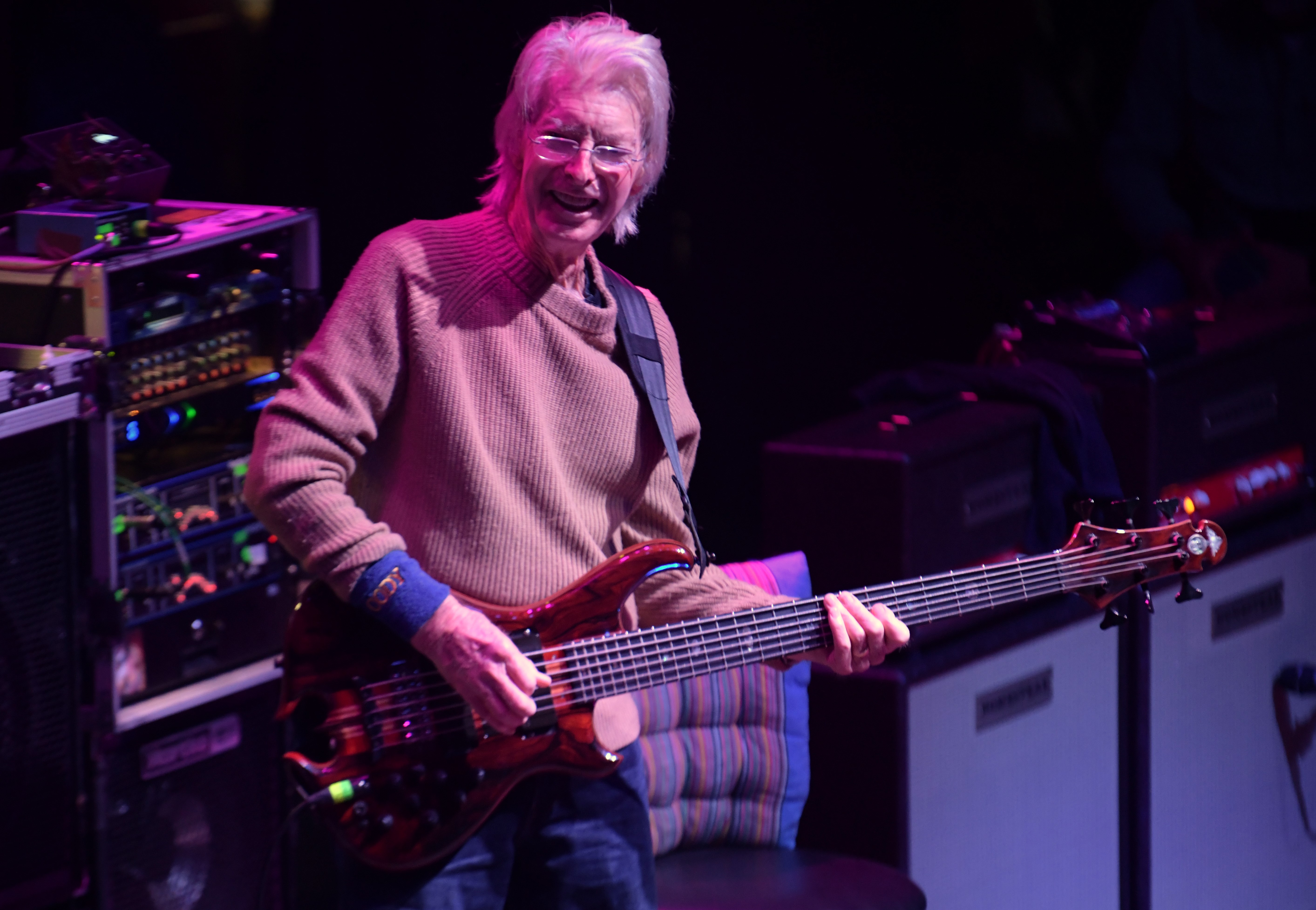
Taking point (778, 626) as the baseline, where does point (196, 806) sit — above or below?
below

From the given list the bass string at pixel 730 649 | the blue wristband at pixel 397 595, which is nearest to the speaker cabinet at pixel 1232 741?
the bass string at pixel 730 649

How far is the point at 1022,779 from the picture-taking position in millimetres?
3121

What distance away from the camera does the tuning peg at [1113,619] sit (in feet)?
8.29

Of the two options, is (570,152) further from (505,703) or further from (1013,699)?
(1013,699)

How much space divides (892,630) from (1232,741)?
158cm

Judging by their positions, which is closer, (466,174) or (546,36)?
(546,36)

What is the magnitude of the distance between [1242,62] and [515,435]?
3107 millimetres

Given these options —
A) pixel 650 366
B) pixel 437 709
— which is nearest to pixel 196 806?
pixel 437 709

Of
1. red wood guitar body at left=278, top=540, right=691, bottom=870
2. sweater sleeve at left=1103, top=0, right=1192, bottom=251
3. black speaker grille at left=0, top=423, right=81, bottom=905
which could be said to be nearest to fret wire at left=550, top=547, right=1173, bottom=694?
red wood guitar body at left=278, top=540, right=691, bottom=870

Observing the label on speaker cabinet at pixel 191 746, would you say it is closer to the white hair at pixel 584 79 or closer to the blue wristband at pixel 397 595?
the blue wristband at pixel 397 595

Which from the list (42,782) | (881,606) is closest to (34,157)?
(42,782)

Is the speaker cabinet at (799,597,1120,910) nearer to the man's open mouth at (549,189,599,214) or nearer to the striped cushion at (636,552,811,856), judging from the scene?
the striped cushion at (636,552,811,856)

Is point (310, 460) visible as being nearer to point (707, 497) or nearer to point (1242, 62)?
point (707, 497)

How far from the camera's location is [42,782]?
260cm
